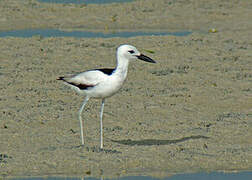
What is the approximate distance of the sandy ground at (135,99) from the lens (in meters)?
7.83

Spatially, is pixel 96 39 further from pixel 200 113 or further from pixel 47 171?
pixel 47 171

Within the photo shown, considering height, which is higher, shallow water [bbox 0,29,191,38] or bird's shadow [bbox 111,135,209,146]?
shallow water [bbox 0,29,191,38]

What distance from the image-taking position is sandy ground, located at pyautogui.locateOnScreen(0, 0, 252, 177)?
7832 millimetres

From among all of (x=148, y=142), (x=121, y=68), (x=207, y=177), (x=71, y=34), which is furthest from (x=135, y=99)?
(x=71, y=34)

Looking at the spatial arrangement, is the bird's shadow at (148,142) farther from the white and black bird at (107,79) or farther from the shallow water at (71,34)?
the shallow water at (71,34)

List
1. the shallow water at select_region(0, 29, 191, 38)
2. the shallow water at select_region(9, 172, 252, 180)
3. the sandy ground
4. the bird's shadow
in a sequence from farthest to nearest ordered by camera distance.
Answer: the shallow water at select_region(0, 29, 191, 38)
the bird's shadow
the sandy ground
the shallow water at select_region(9, 172, 252, 180)

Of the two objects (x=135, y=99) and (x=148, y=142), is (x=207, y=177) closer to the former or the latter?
(x=148, y=142)

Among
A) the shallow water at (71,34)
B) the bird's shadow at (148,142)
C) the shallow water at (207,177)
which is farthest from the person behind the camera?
the shallow water at (71,34)

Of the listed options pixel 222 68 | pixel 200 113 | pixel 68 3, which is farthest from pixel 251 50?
pixel 68 3

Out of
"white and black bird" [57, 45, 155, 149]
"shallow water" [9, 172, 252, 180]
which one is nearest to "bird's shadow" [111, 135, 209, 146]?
"white and black bird" [57, 45, 155, 149]

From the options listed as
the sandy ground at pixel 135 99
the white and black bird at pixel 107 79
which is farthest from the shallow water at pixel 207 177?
the white and black bird at pixel 107 79

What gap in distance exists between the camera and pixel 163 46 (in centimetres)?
1394

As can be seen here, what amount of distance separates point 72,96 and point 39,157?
2858 millimetres

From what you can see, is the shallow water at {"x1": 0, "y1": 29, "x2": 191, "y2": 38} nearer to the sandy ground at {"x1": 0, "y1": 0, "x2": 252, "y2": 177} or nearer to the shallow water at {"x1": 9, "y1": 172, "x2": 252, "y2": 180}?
the sandy ground at {"x1": 0, "y1": 0, "x2": 252, "y2": 177}
